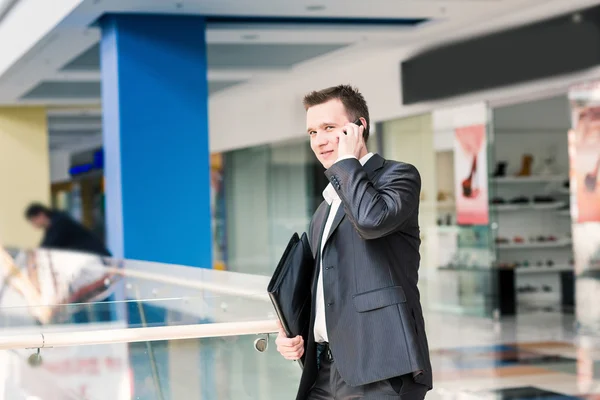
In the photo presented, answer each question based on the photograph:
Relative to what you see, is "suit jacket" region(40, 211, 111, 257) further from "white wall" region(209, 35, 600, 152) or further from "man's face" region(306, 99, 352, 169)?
"man's face" region(306, 99, 352, 169)

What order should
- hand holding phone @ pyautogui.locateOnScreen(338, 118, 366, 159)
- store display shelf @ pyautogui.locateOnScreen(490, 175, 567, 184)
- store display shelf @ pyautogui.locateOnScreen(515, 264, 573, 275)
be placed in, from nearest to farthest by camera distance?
hand holding phone @ pyautogui.locateOnScreen(338, 118, 366, 159) → store display shelf @ pyautogui.locateOnScreen(515, 264, 573, 275) → store display shelf @ pyautogui.locateOnScreen(490, 175, 567, 184)

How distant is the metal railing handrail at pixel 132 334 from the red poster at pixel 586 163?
7544 millimetres

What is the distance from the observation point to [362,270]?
8.41ft

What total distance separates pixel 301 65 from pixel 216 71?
4.36 ft

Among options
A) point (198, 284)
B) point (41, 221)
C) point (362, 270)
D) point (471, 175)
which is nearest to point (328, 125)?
point (362, 270)

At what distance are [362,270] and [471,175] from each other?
10439 millimetres

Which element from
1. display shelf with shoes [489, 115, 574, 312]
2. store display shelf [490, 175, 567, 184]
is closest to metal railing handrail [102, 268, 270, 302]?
store display shelf [490, 175, 567, 184]

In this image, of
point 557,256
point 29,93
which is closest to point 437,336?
point 557,256

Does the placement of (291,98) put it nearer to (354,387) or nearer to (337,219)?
(337,219)

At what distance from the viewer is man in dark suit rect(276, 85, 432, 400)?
2.50 m

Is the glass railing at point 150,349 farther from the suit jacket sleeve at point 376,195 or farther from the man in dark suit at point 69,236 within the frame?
the man in dark suit at point 69,236

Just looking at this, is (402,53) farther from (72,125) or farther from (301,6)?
(72,125)

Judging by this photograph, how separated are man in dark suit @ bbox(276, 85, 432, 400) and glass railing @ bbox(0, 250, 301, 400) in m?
1.20

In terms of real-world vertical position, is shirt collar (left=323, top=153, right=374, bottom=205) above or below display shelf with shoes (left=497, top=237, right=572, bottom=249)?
above
